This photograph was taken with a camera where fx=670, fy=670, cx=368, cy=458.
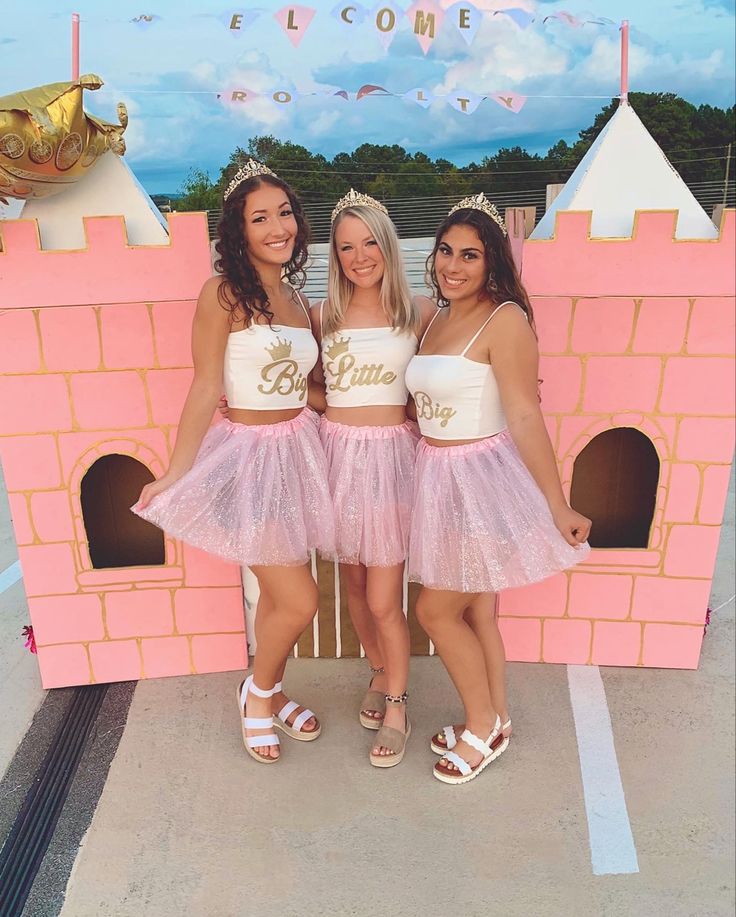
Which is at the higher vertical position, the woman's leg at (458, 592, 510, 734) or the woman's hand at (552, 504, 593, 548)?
the woman's hand at (552, 504, 593, 548)

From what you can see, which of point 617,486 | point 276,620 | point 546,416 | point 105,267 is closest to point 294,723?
point 276,620

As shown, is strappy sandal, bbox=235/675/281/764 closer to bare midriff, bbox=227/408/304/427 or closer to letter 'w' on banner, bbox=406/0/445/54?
bare midriff, bbox=227/408/304/427

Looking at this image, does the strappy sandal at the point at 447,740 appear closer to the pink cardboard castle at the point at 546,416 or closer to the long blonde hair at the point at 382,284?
the pink cardboard castle at the point at 546,416

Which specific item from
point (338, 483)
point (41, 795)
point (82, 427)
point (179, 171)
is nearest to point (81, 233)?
point (82, 427)

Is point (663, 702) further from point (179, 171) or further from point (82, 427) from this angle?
point (179, 171)

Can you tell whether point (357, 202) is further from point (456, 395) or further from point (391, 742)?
point (391, 742)

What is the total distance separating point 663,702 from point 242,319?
2.29 meters

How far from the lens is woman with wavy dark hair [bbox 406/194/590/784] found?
2059 mm

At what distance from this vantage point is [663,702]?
279 cm

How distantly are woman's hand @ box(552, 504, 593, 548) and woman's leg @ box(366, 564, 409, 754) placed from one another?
23.4 inches

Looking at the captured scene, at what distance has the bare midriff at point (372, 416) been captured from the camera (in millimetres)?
2318

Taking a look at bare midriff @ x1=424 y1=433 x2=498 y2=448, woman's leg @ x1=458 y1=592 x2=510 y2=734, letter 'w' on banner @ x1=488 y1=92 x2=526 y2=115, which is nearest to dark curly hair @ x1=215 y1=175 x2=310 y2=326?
bare midriff @ x1=424 y1=433 x2=498 y2=448

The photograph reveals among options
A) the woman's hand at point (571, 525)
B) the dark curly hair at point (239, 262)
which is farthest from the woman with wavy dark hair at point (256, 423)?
the woman's hand at point (571, 525)

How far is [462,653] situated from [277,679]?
73cm
